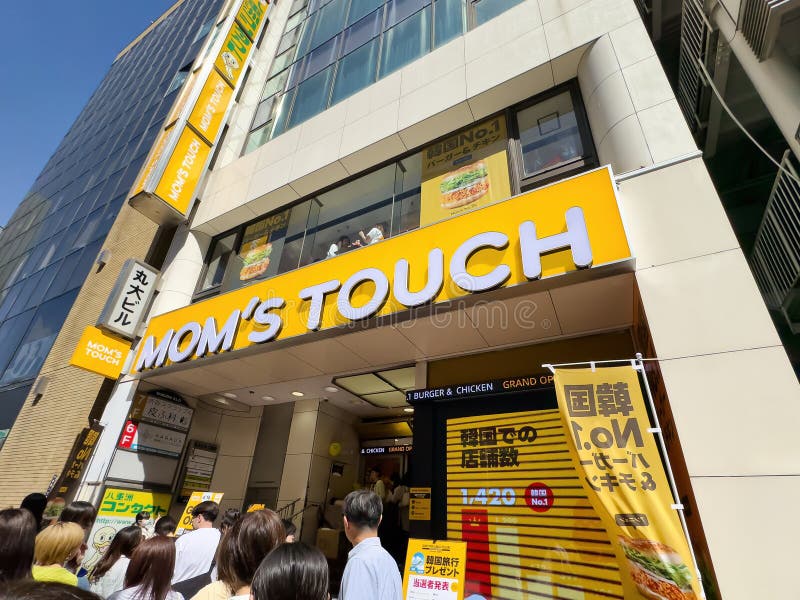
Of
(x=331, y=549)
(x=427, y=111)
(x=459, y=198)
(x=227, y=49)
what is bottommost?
(x=331, y=549)

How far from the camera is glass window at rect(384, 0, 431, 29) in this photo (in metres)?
10.2

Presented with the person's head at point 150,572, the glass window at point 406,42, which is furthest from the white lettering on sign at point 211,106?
the person's head at point 150,572

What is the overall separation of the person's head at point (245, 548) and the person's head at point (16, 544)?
1.14 m

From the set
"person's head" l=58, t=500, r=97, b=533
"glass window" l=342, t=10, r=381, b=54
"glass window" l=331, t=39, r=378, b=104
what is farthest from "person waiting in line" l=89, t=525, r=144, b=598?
"glass window" l=342, t=10, r=381, b=54

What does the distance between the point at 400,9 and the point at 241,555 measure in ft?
40.7

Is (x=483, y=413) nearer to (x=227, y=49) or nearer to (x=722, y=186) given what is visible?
(x=722, y=186)

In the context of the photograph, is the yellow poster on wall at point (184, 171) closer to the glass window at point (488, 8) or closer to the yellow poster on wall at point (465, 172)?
the yellow poster on wall at point (465, 172)

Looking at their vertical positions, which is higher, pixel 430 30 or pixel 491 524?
pixel 430 30

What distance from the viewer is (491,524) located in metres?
5.25

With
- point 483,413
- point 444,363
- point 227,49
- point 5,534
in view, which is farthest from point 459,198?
point 227,49

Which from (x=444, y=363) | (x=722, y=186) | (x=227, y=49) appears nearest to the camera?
(x=444, y=363)

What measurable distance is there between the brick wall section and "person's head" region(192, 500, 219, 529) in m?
5.80

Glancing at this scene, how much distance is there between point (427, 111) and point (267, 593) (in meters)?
8.05

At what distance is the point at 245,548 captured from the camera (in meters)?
2.61
